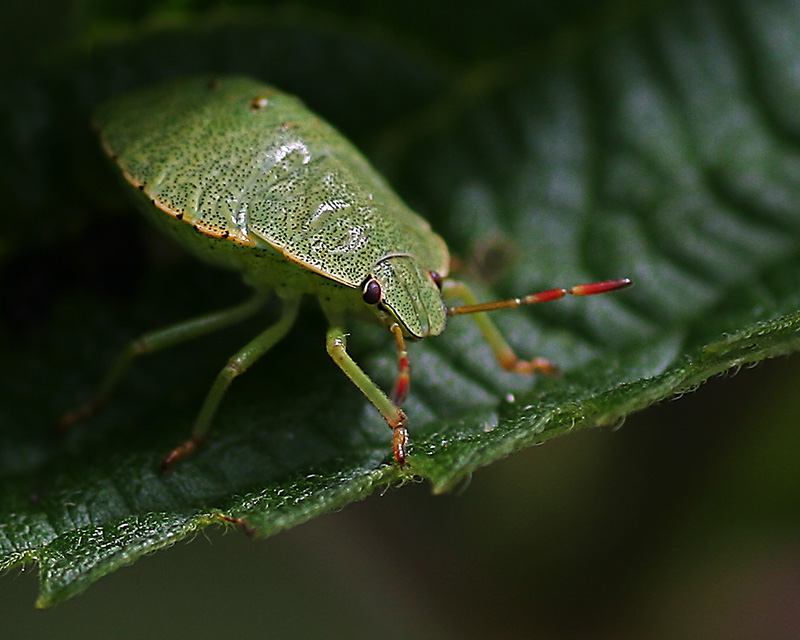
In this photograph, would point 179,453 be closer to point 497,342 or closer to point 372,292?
point 372,292

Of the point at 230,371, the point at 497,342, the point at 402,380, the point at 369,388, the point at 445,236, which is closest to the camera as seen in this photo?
the point at 402,380

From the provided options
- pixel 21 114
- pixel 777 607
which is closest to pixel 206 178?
pixel 21 114

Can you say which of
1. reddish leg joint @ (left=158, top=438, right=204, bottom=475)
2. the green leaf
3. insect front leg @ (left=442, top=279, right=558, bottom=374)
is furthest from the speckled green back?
reddish leg joint @ (left=158, top=438, right=204, bottom=475)

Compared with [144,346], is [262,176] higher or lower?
higher

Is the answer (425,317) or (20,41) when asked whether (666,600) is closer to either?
(425,317)

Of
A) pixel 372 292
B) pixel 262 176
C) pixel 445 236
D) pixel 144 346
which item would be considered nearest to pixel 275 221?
pixel 262 176

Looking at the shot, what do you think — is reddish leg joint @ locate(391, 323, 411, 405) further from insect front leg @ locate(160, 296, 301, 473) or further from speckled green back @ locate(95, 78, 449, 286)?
insect front leg @ locate(160, 296, 301, 473)

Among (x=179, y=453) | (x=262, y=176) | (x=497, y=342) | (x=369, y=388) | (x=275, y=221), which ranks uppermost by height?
(x=262, y=176)
